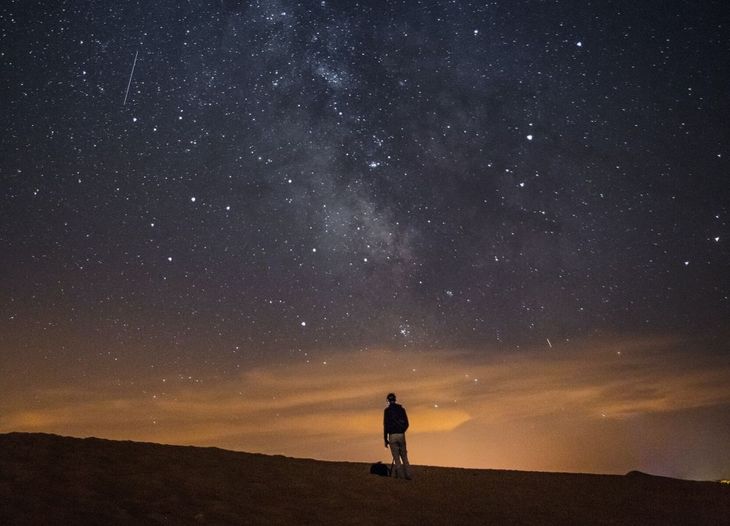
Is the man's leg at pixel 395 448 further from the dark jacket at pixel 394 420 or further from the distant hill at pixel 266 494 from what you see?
the distant hill at pixel 266 494

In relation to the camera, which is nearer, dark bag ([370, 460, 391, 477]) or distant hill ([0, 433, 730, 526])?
distant hill ([0, 433, 730, 526])

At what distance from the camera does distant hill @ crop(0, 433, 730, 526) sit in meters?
8.38

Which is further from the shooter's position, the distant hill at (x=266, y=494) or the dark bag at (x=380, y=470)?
the dark bag at (x=380, y=470)

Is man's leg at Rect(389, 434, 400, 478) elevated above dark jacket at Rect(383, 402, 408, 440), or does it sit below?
below

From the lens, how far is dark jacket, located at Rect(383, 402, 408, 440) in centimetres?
1329

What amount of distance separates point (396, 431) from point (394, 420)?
0.23m

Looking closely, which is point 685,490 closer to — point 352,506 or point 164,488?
point 352,506

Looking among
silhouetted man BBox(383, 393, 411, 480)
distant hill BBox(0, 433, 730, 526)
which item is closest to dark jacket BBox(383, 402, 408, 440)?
silhouetted man BBox(383, 393, 411, 480)

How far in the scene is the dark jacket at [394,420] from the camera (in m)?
13.3

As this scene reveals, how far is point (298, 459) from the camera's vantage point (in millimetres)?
14281

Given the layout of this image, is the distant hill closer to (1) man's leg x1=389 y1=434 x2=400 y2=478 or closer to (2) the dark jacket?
(1) man's leg x1=389 y1=434 x2=400 y2=478

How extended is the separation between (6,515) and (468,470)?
38.8 ft

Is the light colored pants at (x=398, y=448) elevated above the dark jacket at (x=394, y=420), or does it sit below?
below

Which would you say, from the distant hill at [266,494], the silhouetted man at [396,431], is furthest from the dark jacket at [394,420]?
the distant hill at [266,494]
